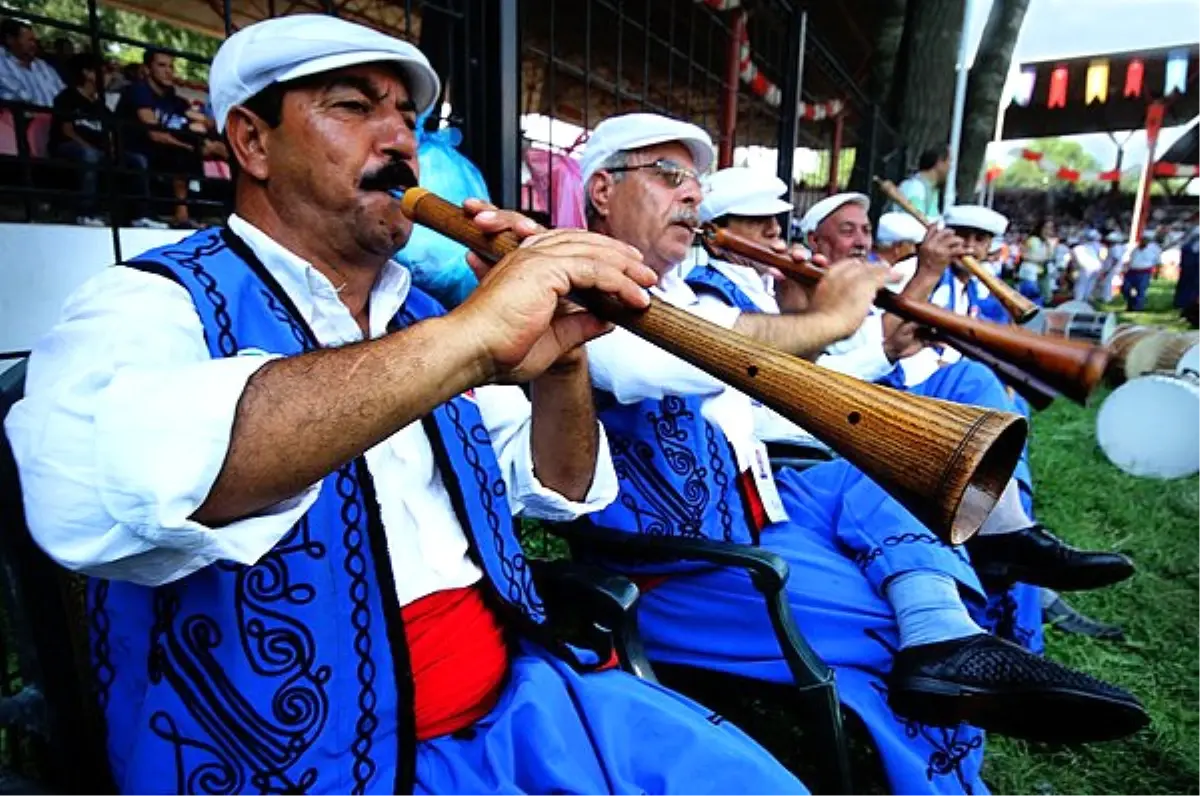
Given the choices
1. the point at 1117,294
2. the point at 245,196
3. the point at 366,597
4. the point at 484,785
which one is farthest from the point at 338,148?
the point at 1117,294

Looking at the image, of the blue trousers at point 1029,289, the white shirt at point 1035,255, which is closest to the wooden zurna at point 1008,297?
the blue trousers at point 1029,289

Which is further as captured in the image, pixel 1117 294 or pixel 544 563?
pixel 1117 294

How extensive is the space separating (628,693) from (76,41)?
7916mm

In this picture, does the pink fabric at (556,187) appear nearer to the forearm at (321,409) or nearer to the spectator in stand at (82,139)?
the spectator in stand at (82,139)

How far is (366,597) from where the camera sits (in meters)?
1.20

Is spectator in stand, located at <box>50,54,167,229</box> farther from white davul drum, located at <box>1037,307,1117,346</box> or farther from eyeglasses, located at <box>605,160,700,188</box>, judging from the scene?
white davul drum, located at <box>1037,307,1117,346</box>

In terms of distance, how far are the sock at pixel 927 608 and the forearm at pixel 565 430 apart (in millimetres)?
879

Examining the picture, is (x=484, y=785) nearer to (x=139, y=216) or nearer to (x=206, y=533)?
(x=206, y=533)

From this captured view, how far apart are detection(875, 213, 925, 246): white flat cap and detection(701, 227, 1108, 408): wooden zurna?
339 centimetres

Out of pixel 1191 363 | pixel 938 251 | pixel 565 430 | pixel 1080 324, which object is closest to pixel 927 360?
pixel 938 251

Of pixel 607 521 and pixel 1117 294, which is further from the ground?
pixel 607 521

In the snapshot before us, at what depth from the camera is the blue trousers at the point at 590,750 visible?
1.26 meters

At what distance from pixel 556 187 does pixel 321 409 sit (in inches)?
136

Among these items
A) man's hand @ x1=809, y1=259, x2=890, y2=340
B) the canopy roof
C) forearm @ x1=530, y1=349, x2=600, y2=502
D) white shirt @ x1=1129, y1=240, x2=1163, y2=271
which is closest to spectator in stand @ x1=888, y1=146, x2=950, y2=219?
man's hand @ x1=809, y1=259, x2=890, y2=340
